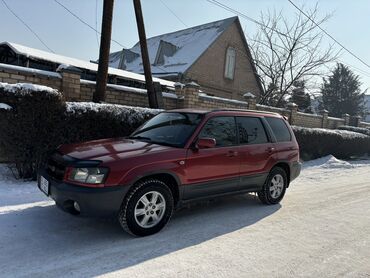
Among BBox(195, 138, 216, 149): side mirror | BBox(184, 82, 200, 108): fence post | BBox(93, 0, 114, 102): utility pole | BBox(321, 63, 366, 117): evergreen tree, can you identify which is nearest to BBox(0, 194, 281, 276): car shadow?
BBox(195, 138, 216, 149): side mirror

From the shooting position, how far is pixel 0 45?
47.6 ft

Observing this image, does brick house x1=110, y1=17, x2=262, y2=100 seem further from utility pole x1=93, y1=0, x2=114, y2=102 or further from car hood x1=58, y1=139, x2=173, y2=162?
car hood x1=58, y1=139, x2=173, y2=162

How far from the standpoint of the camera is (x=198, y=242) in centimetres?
445

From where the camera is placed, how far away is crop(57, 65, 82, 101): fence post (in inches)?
376

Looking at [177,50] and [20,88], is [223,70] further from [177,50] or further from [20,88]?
[20,88]

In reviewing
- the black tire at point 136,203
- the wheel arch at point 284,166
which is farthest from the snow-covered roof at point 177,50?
the black tire at point 136,203

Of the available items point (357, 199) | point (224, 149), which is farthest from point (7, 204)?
point (357, 199)

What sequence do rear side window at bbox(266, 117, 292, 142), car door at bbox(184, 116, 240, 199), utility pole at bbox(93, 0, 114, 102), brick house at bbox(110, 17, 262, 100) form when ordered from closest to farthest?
car door at bbox(184, 116, 240, 199)
rear side window at bbox(266, 117, 292, 142)
utility pole at bbox(93, 0, 114, 102)
brick house at bbox(110, 17, 262, 100)

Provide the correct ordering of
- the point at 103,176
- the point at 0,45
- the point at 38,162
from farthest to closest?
the point at 0,45, the point at 38,162, the point at 103,176

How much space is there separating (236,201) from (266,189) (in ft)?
2.06

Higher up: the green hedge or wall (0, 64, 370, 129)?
wall (0, 64, 370, 129)

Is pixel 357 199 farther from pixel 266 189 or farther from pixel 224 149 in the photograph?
pixel 224 149

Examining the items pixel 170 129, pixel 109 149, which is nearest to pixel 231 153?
pixel 170 129

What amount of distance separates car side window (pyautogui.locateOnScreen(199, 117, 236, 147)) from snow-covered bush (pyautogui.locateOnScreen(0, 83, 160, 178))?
125 inches
